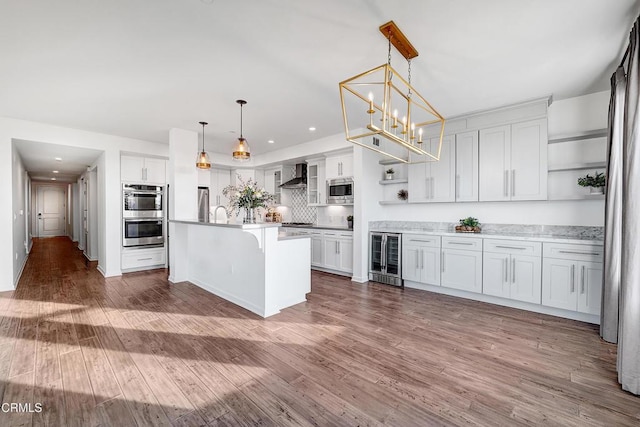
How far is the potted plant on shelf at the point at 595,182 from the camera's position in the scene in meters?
3.44

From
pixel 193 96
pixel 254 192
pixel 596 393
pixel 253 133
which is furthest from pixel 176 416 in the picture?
pixel 253 133

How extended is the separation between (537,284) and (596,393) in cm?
173

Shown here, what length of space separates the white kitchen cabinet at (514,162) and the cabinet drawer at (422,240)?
0.94 metres

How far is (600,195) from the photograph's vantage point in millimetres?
3391

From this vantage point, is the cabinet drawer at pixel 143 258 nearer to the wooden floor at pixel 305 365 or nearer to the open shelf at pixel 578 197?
the wooden floor at pixel 305 365

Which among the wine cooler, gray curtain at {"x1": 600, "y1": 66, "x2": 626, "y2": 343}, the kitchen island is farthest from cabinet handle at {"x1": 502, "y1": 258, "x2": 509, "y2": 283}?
the kitchen island

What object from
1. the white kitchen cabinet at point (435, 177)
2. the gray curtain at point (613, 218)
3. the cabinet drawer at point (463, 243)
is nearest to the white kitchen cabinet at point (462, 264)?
the cabinet drawer at point (463, 243)

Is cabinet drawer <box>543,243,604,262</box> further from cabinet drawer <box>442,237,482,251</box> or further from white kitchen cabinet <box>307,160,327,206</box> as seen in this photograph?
white kitchen cabinet <box>307,160,327,206</box>

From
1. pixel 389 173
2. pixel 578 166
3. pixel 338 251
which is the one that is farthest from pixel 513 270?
pixel 338 251

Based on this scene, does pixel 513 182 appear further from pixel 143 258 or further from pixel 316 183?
pixel 143 258

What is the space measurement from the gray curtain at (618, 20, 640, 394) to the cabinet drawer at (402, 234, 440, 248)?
233 cm

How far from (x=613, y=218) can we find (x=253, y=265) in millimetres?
3904

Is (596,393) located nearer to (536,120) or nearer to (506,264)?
(506,264)

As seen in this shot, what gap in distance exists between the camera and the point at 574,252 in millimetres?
3279
